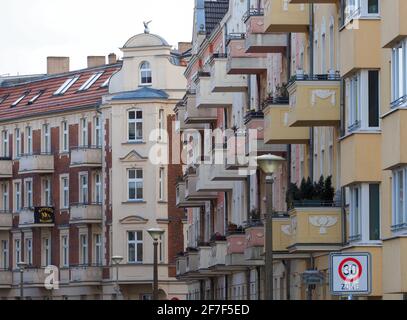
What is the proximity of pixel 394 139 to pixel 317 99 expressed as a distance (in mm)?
8888

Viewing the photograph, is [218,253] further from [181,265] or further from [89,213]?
[89,213]

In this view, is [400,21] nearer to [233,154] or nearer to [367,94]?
[367,94]

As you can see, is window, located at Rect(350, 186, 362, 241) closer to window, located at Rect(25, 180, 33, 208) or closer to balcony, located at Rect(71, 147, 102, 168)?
balcony, located at Rect(71, 147, 102, 168)

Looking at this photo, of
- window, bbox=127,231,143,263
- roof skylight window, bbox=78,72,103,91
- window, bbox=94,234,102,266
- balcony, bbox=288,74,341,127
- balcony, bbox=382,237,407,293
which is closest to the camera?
balcony, bbox=382,237,407,293

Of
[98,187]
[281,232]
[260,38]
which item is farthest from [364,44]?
[98,187]

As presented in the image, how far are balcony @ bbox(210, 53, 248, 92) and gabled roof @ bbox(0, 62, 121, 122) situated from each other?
3652 centimetres

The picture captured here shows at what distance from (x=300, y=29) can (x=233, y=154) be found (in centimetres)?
1187

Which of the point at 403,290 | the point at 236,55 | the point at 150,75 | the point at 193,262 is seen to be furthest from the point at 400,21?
the point at 150,75

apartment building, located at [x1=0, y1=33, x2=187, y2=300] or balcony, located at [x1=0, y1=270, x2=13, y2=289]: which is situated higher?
apartment building, located at [x1=0, y1=33, x2=187, y2=300]

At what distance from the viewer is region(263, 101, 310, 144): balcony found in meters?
42.5

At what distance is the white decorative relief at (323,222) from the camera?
3709 cm

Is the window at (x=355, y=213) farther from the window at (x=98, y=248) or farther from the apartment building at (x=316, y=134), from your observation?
the window at (x=98, y=248)

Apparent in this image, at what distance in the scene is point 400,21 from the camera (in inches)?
1094

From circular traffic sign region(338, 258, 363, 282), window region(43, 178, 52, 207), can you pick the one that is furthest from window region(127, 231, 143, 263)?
circular traffic sign region(338, 258, 363, 282)
